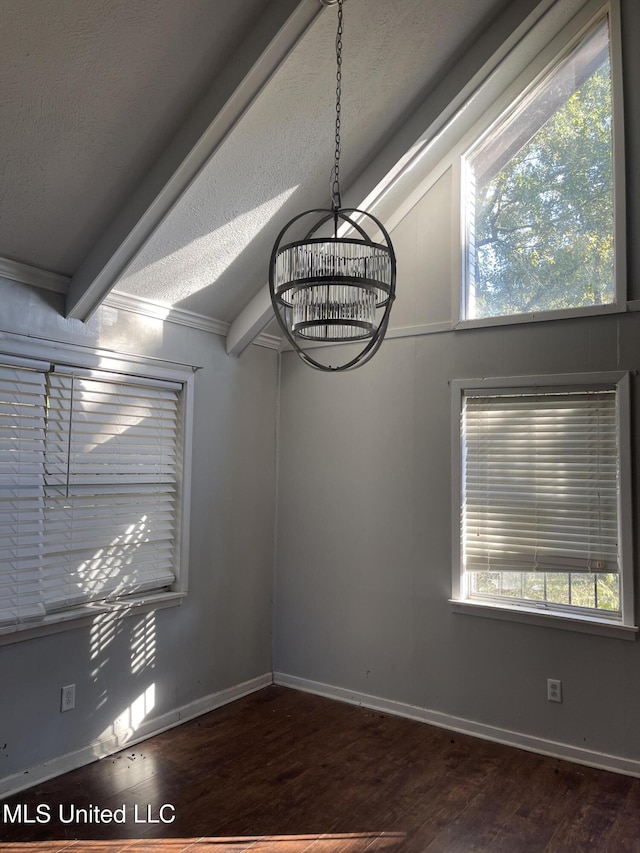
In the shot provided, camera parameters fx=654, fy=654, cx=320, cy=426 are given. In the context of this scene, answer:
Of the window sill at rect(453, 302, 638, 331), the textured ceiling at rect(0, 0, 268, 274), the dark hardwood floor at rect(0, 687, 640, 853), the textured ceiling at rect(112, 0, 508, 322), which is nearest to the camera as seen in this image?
the textured ceiling at rect(0, 0, 268, 274)

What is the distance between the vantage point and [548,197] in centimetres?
362

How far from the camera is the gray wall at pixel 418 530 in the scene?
3322mm

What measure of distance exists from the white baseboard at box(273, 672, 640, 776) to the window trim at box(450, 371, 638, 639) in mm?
601

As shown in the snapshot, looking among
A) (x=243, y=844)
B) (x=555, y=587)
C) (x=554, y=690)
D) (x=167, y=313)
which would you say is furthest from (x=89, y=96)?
(x=554, y=690)

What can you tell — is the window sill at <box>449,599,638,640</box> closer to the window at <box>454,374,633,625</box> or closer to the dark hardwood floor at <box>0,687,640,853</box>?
the window at <box>454,374,633,625</box>

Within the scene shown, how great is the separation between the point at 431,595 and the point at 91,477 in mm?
2004

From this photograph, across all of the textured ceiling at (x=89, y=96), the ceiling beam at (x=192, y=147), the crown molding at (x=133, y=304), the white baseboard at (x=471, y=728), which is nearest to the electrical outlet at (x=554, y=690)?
the white baseboard at (x=471, y=728)

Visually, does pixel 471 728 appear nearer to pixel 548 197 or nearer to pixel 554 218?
pixel 554 218

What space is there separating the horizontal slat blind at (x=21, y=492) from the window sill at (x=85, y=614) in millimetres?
44

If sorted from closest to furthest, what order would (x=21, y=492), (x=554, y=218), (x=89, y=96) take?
(x=89, y=96) → (x=21, y=492) → (x=554, y=218)

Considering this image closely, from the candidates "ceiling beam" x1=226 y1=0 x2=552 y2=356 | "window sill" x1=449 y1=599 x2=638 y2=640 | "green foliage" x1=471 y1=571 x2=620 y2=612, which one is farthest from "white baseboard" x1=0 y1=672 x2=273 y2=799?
"ceiling beam" x1=226 y1=0 x2=552 y2=356

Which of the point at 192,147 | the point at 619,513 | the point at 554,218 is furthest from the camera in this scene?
the point at 554,218

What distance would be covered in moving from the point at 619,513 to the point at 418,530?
111 cm

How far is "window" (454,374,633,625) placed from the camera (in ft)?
10.9
